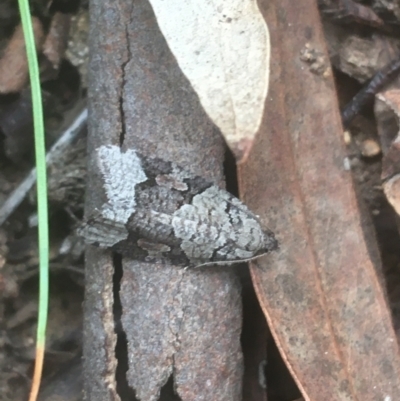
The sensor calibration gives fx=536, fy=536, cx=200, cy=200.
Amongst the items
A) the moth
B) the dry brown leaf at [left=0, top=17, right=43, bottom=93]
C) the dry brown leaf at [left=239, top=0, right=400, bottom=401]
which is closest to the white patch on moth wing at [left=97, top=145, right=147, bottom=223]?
the moth

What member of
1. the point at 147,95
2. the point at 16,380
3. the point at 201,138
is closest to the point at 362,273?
the point at 201,138

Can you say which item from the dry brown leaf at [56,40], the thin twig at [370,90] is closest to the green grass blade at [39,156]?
the dry brown leaf at [56,40]

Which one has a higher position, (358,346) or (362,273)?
(362,273)

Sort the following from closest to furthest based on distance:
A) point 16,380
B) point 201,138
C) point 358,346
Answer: point 358,346 < point 201,138 < point 16,380

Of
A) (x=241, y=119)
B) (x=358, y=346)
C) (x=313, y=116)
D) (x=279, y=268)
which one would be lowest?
(x=358, y=346)

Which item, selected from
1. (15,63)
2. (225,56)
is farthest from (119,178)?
(15,63)

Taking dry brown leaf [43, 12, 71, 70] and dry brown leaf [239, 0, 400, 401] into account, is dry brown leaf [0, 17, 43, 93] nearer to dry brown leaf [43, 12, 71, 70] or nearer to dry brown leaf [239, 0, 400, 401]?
dry brown leaf [43, 12, 71, 70]

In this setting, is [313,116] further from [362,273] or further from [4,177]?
[4,177]

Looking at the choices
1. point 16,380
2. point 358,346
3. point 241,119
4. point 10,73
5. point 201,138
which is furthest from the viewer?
point 10,73

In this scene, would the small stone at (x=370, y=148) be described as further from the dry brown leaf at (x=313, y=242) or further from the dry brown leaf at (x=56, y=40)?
the dry brown leaf at (x=56, y=40)
